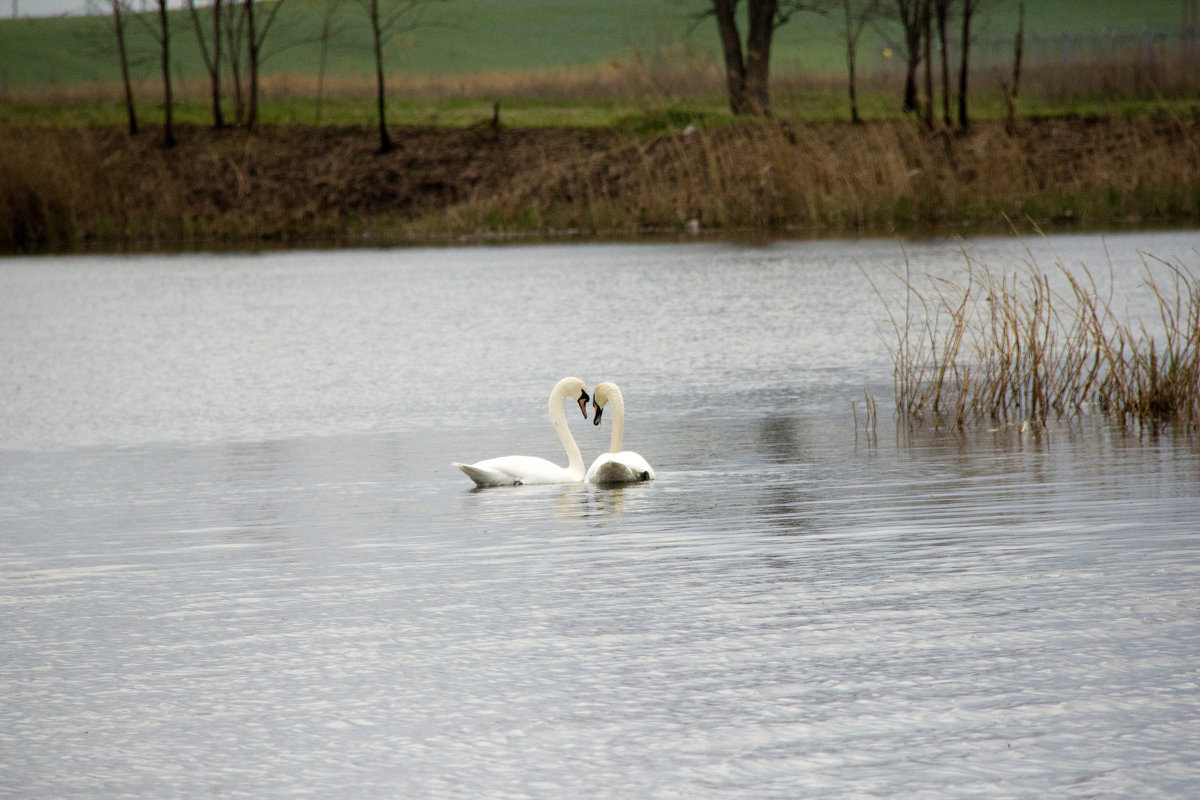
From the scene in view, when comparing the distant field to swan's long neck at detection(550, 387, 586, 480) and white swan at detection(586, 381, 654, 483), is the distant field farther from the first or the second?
white swan at detection(586, 381, 654, 483)

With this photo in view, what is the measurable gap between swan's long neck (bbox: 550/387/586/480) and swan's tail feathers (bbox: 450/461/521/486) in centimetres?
35

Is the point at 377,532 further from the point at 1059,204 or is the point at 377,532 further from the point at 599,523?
the point at 1059,204

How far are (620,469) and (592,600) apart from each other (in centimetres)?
253

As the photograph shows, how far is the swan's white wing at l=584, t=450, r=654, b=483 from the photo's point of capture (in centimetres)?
859

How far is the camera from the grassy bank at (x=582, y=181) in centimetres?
2852

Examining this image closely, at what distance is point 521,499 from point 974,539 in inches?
103

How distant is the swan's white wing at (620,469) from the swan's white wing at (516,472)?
0.60ft

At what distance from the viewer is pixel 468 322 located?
18.6m

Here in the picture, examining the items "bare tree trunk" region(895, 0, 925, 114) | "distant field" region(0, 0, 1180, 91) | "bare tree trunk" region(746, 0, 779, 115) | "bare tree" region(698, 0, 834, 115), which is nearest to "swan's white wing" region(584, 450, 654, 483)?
"bare tree trunk" region(895, 0, 925, 114)

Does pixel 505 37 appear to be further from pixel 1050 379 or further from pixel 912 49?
pixel 1050 379

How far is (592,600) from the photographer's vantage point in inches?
241

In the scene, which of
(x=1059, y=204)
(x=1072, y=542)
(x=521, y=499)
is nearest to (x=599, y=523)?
(x=521, y=499)

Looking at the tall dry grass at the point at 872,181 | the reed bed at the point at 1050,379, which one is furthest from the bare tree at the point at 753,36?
the reed bed at the point at 1050,379

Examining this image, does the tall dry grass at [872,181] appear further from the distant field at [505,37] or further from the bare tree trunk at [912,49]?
the distant field at [505,37]
